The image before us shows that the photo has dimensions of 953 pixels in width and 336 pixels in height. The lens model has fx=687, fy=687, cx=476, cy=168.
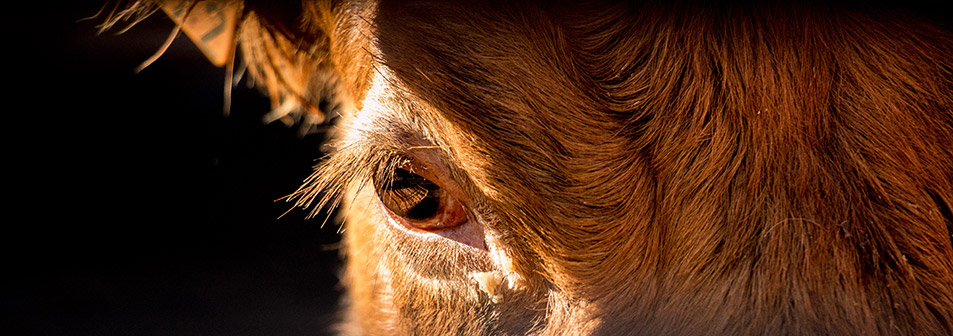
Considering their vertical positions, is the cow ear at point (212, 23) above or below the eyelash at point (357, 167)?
above

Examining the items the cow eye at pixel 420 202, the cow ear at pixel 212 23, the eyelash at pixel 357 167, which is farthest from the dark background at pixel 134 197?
the cow eye at pixel 420 202

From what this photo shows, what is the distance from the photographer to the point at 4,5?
35.1 inches

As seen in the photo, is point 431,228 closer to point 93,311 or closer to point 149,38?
point 149,38

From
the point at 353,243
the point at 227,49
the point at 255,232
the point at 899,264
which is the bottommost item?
the point at 899,264

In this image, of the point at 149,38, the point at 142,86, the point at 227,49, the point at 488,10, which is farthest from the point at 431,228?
the point at 142,86

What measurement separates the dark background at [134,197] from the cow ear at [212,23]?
0.21ft

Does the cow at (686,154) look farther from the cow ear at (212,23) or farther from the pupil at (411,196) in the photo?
the cow ear at (212,23)

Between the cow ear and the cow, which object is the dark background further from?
the cow

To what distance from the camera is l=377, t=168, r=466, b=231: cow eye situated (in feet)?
3.97

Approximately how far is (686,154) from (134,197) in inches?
69.3

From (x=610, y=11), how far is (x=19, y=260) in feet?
4.65

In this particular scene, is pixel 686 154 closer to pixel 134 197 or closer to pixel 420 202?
pixel 420 202

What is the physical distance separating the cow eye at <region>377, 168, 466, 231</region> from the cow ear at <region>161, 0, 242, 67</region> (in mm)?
421

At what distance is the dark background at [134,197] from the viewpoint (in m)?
1.49
